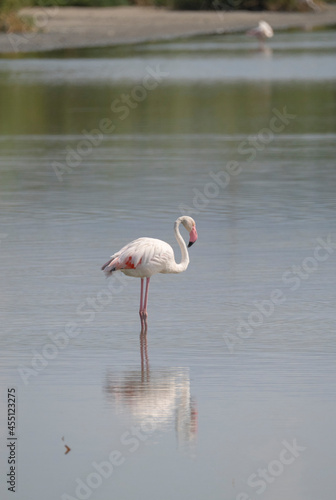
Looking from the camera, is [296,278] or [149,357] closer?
[149,357]

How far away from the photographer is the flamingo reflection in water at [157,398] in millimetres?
7465

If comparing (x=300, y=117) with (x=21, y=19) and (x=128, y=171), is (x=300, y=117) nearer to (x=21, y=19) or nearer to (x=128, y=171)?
(x=128, y=171)

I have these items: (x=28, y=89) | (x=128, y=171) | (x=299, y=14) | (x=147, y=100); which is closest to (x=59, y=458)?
(x=128, y=171)

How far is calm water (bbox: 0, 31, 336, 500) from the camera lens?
691 cm

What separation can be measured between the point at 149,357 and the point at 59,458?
1.98 meters

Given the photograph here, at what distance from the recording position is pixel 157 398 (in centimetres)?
792

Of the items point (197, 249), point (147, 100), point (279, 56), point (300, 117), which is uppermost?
point (279, 56)

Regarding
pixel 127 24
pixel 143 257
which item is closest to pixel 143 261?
pixel 143 257

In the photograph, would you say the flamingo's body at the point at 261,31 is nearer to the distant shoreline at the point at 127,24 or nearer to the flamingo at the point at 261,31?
the flamingo at the point at 261,31

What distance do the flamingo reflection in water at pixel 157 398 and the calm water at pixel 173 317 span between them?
0.05 feet

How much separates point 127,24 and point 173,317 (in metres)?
60.5

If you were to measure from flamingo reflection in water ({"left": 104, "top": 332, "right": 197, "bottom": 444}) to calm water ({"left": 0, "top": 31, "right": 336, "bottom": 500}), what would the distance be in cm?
2

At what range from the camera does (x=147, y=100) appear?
30.8 m

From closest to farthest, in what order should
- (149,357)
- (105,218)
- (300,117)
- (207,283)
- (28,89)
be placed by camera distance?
1. (149,357)
2. (207,283)
3. (105,218)
4. (300,117)
5. (28,89)
